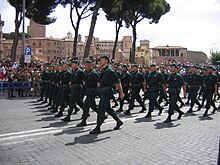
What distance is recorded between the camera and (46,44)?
97875 millimetres

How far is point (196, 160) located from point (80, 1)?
79.4 feet

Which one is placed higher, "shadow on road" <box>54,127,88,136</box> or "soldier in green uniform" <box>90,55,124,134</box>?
"soldier in green uniform" <box>90,55,124,134</box>

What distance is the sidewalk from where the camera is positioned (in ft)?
17.1

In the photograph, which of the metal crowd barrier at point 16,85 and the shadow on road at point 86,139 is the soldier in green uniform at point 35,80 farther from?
the shadow on road at point 86,139

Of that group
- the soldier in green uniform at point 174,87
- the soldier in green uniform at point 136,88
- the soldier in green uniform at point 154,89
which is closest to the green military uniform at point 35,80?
the soldier in green uniform at point 136,88

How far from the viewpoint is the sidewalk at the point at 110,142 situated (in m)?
5.22

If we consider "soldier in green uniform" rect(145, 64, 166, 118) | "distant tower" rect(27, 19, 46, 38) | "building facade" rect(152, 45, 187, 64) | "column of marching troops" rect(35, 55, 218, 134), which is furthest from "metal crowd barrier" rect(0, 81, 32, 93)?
"building facade" rect(152, 45, 187, 64)

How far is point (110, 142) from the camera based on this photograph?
640cm

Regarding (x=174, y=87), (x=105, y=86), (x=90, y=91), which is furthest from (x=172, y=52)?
(x=105, y=86)

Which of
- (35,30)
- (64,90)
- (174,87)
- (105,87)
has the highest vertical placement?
(35,30)

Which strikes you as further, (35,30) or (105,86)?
(35,30)

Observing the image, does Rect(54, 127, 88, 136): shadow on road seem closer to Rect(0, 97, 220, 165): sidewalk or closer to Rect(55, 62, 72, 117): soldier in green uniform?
Rect(0, 97, 220, 165): sidewalk

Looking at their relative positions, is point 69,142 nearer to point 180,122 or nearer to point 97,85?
point 97,85

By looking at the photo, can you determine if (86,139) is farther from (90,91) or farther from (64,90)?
(64,90)
